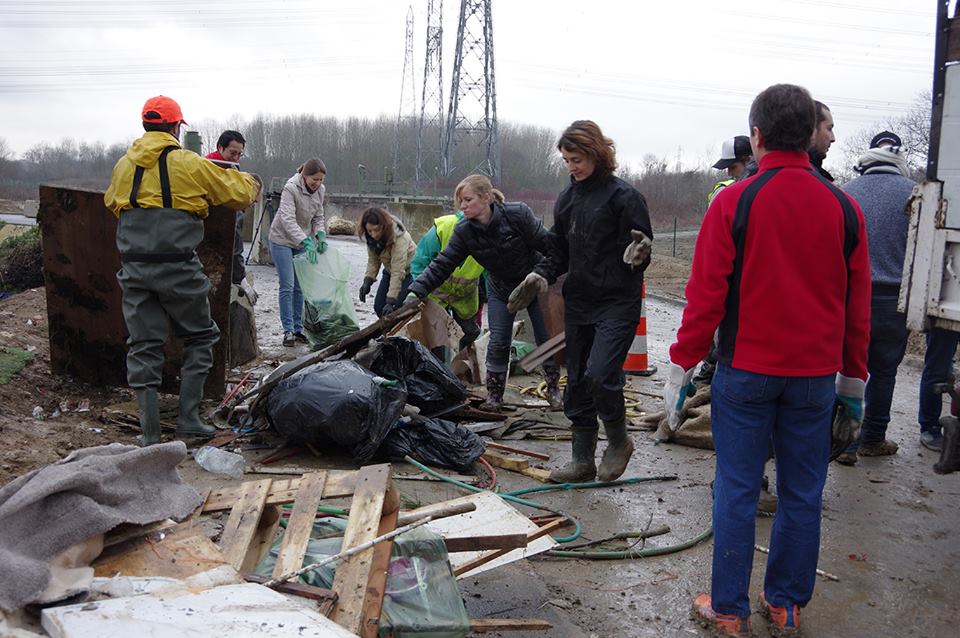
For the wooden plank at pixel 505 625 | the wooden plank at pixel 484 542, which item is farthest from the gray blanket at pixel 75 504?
the wooden plank at pixel 505 625

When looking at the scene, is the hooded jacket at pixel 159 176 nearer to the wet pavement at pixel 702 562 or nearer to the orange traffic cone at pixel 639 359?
the wet pavement at pixel 702 562

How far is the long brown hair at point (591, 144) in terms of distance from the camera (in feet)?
13.8

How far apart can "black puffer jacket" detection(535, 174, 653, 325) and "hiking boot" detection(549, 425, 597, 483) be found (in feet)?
2.05

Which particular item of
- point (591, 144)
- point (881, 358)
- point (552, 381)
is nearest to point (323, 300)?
point (552, 381)

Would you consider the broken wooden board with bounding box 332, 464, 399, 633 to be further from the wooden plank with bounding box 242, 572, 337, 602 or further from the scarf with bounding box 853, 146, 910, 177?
the scarf with bounding box 853, 146, 910, 177

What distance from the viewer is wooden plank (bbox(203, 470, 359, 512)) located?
9.93 feet

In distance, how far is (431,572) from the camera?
9.06ft

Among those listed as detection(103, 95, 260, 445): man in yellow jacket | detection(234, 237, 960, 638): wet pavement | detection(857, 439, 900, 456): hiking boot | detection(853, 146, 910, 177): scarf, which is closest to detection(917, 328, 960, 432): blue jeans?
detection(234, 237, 960, 638): wet pavement

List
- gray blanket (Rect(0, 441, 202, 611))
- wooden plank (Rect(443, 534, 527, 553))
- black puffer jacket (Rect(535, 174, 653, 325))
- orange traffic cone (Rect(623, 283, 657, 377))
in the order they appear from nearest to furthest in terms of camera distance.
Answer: gray blanket (Rect(0, 441, 202, 611)) → wooden plank (Rect(443, 534, 527, 553)) → black puffer jacket (Rect(535, 174, 653, 325)) → orange traffic cone (Rect(623, 283, 657, 377))

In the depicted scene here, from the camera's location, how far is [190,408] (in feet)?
16.8

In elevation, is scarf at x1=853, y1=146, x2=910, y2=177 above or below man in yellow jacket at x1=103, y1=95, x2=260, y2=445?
above

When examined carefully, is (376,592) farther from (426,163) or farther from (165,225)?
(426,163)

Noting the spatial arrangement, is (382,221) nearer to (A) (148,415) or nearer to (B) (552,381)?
(B) (552,381)

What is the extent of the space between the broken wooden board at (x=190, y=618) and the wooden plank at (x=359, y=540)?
0.80 feet
